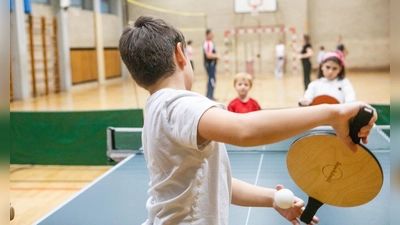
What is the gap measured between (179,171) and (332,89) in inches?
184

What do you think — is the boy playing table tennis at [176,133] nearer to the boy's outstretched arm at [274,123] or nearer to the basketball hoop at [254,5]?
the boy's outstretched arm at [274,123]

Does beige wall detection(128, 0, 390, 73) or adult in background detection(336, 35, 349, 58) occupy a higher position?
beige wall detection(128, 0, 390, 73)

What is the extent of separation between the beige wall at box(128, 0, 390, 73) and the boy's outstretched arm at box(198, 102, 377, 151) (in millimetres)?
17649

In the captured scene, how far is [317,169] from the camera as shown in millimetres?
1675

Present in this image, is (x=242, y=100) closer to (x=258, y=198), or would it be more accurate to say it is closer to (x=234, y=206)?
(x=234, y=206)

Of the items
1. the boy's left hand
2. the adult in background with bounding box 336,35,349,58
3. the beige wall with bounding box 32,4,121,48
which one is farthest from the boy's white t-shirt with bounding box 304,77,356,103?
the beige wall with bounding box 32,4,121,48

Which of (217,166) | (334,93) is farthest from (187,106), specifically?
(334,93)

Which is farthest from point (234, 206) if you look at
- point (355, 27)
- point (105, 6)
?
point (105, 6)

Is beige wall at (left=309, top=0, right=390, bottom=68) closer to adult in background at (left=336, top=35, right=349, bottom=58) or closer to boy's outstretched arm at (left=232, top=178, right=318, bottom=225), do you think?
adult in background at (left=336, top=35, right=349, bottom=58)

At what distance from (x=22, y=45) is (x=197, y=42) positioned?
749cm

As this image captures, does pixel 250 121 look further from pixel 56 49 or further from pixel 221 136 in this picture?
pixel 56 49

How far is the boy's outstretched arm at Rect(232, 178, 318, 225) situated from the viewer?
1.71m

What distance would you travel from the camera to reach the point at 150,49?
136cm

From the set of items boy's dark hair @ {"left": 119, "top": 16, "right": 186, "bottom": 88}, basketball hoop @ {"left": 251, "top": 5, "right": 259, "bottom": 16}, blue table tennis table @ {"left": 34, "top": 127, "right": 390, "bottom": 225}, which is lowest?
blue table tennis table @ {"left": 34, "top": 127, "right": 390, "bottom": 225}
